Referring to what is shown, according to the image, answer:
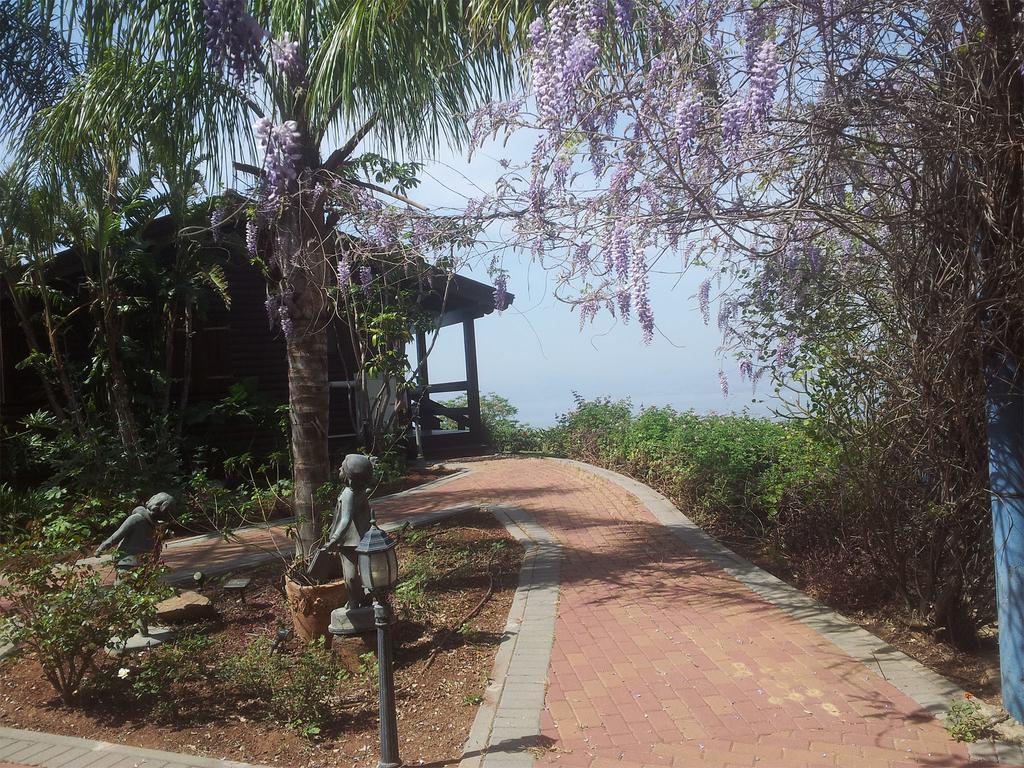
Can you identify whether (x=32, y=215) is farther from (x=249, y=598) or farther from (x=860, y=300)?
(x=860, y=300)

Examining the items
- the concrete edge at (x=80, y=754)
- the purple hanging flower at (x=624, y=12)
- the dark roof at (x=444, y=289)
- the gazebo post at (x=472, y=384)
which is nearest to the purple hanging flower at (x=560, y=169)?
the purple hanging flower at (x=624, y=12)

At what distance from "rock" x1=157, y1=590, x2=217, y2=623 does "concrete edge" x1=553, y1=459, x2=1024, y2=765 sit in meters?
4.40

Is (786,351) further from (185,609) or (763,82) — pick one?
(185,609)

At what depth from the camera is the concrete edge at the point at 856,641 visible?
12.9ft

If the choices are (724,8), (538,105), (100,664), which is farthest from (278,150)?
(100,664)

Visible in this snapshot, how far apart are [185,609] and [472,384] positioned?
11.3m

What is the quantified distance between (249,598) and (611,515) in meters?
4.66

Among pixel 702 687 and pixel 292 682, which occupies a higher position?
pixel 292 682

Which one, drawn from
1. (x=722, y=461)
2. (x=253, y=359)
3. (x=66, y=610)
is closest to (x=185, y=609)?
(x=66, y=610)

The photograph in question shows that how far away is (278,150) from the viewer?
6.77 metres

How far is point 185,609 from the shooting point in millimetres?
6078

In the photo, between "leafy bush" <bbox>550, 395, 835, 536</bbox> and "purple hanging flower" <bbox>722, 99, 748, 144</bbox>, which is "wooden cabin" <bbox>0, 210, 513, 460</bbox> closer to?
"leafy bush" <bbox>550, 395, 835, 536</bbox>

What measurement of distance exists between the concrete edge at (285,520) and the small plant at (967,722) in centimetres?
508

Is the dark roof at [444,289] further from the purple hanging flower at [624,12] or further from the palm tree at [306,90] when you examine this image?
the purple hanging flower at [624,12]
